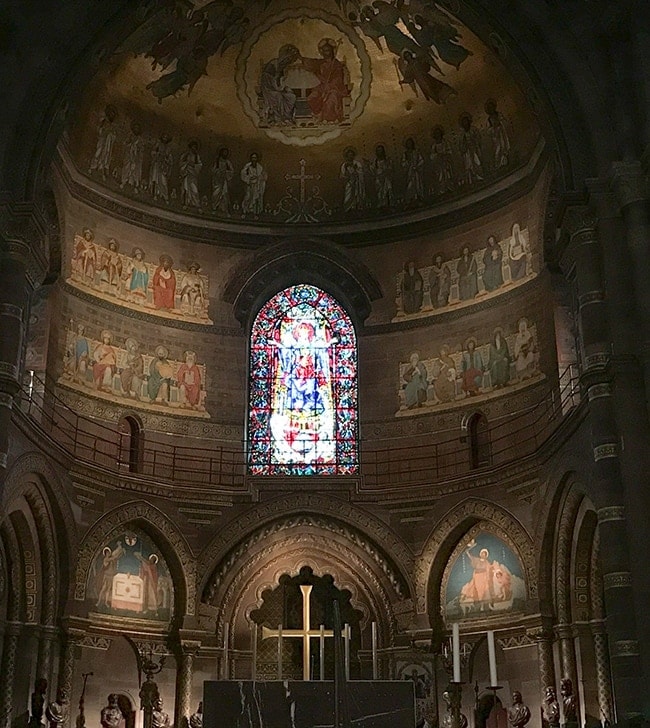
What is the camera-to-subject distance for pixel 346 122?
26.4 m

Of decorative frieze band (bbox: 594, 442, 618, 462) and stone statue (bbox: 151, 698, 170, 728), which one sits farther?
stone statue (bbox: 151, 698, 170, 728)

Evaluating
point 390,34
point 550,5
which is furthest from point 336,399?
point 550,5

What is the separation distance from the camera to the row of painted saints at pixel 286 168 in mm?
24844

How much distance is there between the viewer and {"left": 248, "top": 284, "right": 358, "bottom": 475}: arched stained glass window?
81.4ft

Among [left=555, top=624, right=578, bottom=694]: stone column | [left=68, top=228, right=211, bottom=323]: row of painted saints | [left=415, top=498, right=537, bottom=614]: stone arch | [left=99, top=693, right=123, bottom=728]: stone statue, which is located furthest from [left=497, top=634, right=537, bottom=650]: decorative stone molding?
[left=68, top=228, right=211, bottom=323]: row of painted saints

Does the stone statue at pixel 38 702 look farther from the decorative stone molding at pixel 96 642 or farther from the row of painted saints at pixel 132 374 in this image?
the row of painted saints at pixel 132 374

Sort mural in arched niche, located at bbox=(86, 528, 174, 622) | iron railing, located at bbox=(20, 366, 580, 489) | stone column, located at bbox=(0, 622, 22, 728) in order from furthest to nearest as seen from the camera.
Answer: iron railing, located at bbox=(20, 366, 580, 489)
mural in arched niche, located at bbox=(86, 528, 174, 622)
stone column, located at bbox=(0, 622, 22, 728)

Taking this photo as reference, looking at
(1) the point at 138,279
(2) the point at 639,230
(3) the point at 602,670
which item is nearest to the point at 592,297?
(2) the point at 639,230

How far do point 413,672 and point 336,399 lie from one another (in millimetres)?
6887

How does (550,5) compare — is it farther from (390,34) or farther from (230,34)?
(230,34)

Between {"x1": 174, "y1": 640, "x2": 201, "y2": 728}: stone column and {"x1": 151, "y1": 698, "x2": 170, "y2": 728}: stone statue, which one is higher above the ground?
{"x1": 174, "y1": 640, "x2": 201, "y2": 728}: stone column

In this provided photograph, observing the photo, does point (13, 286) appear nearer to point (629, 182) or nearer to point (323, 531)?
point (323, 531)

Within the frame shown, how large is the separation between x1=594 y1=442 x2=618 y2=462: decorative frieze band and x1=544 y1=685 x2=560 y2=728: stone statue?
500 centimetres

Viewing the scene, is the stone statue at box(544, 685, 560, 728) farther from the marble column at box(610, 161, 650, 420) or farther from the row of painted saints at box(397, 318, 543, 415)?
the row of painted saints at box(397, 318, 543, 415)
